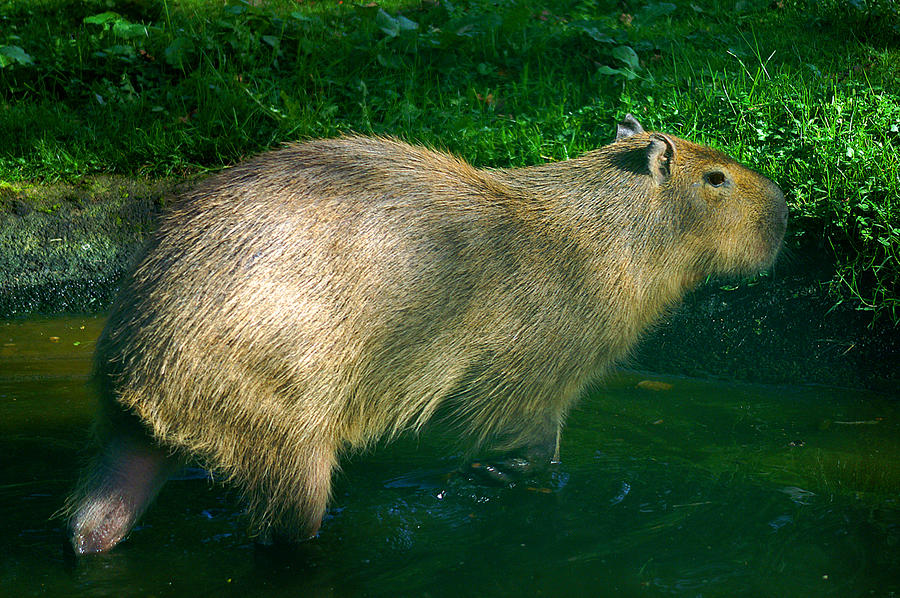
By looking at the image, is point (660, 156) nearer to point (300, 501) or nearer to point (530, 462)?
point (530, 462)

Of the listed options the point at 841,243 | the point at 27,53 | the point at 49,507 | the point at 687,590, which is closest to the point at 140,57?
the point at 27,53

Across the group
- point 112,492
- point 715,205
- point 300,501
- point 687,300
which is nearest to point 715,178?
point 715,205

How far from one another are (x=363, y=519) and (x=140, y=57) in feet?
12.9

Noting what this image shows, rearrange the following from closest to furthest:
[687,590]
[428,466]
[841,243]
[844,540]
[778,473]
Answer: [687,590], [844,540], [778,473], [428,466], [841,243]

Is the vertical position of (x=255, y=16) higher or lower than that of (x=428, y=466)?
higher

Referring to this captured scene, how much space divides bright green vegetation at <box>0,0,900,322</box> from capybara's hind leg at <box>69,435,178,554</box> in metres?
2.23

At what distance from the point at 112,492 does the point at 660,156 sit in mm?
1962

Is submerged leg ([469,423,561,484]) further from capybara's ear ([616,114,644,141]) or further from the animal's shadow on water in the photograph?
capybara's ear ([616,114,644,141])

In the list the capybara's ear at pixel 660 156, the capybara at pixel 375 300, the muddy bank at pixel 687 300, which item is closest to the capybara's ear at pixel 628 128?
the capybara at pixel 375 300

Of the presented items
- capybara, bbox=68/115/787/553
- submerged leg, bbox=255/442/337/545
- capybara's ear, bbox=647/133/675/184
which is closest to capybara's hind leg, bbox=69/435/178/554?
capybara, bbox=68/115/787/553

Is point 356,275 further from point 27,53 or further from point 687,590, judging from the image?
point 27,53

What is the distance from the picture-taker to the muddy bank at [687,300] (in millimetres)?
3977

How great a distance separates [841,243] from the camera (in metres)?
4.07

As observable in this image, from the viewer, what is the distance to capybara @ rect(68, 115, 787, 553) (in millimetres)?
2646
